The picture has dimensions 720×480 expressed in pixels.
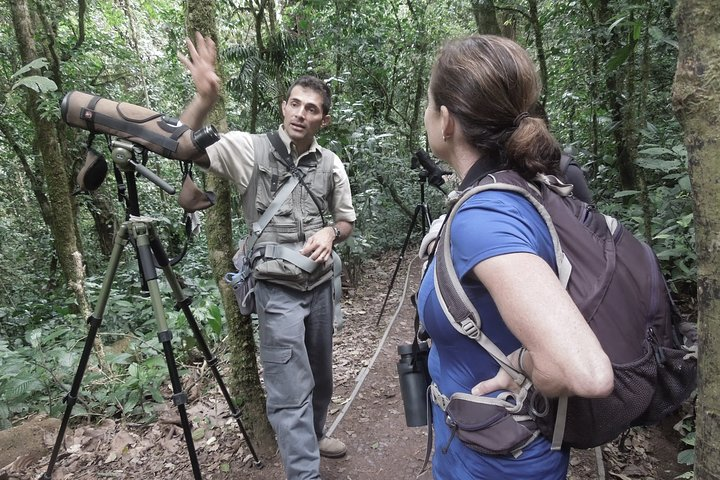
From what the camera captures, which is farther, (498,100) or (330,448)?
(330,448)

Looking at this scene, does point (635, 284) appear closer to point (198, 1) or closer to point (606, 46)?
point (198, 1)

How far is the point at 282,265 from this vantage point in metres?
2.24

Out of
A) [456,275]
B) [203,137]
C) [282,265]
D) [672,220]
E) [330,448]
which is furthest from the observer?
[672,220]

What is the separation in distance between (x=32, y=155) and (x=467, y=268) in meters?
10.4

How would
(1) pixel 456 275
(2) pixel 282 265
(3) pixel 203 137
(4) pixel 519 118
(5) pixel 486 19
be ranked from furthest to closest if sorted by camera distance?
(5) pixel 486 19 → (2) pixel 282 265 → (3) pixel 203 137 → (4) pixel 519 118 → (1) pixel 456 275

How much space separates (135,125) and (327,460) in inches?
92.8

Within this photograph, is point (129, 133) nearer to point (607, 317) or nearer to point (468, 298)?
point (468, 298)

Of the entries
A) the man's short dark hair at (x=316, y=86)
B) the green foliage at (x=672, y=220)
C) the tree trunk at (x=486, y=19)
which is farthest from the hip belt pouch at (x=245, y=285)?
the tree trunk at (x=486, y=19)

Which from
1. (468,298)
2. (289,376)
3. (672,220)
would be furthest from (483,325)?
(672,220)

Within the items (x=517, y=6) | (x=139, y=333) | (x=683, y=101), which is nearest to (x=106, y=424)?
(x=139, y=333)

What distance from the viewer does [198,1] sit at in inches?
94.8

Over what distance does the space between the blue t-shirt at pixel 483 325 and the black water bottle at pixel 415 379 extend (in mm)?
225

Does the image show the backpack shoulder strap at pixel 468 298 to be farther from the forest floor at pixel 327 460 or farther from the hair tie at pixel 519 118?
the forest floor at pixel 327 460

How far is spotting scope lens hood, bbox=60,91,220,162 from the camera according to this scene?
1.68m
